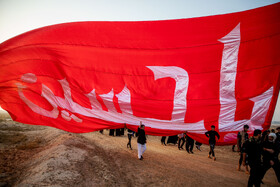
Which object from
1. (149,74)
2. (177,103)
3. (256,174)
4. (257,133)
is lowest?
(256,174)

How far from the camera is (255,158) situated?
403cm

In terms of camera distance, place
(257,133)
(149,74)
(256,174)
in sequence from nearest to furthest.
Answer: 1. (257,133)
2. (256,174)
3. (149,74)

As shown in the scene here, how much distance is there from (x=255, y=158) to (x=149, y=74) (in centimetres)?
350

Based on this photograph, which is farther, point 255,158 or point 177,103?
point 177,103

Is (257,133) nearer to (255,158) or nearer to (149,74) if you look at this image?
(255,158)

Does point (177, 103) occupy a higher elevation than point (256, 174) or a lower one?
higher

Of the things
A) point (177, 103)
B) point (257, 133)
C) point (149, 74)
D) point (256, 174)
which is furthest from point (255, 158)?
point (149, 74)

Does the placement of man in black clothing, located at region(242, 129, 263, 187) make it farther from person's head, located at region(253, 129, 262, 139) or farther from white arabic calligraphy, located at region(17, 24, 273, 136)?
white arabic calligraphy, located at region(17, 24, 273, 136)

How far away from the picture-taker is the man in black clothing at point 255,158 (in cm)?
387

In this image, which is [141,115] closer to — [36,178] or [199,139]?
[199,139]

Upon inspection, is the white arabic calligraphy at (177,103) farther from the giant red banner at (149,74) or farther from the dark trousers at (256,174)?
the dark trousers at (256,174)

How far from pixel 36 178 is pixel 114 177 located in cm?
230

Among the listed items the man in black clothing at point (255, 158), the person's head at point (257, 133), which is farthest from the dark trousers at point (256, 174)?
the person's head at point (257, 133)

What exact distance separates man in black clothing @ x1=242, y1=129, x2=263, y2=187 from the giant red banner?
751 mm
